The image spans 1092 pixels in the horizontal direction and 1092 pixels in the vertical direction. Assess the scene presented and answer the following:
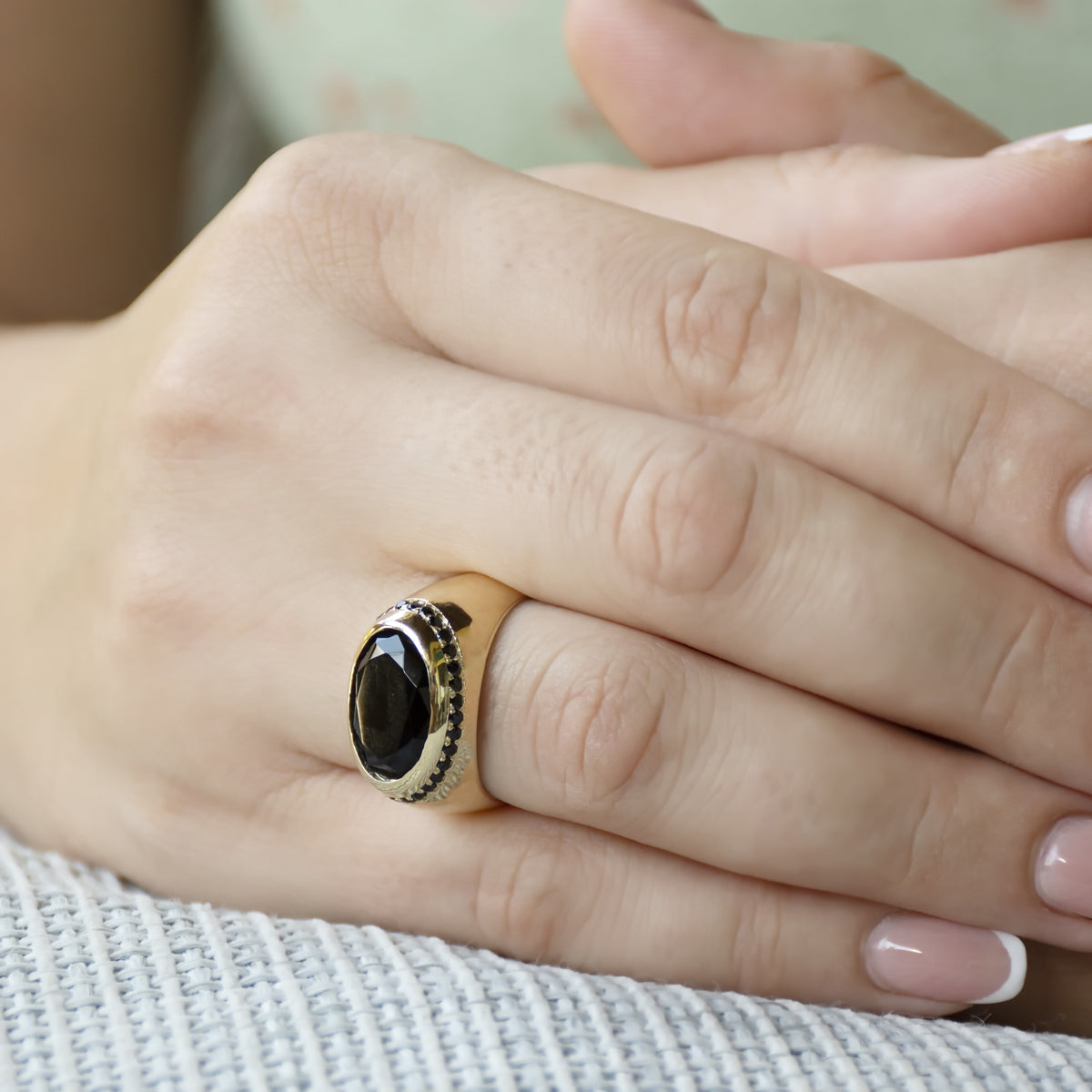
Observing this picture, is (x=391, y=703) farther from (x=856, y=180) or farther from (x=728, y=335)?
(x=856, y=180)

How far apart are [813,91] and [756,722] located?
0.43m

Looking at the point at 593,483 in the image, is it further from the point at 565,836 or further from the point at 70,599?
the point at 70,599

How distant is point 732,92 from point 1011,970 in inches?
20.0

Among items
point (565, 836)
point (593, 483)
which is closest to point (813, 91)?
point (593, 483)

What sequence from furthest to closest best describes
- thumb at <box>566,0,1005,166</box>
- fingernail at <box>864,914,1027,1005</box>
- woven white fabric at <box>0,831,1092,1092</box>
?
thumb at <box>566,0,1005,166</box>
fingernail at <box>864,914,1027,1005</box>
woven white fabric at <box>0,831,1092,1092</box>

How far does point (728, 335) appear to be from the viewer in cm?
45

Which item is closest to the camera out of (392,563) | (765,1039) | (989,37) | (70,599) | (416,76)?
(765,1039)

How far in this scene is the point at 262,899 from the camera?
532 millimetres

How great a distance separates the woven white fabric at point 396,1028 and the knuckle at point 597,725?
0.23 feet

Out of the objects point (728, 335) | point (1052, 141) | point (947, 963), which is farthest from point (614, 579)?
point (1052, 141)

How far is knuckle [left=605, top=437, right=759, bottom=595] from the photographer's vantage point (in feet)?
1.39

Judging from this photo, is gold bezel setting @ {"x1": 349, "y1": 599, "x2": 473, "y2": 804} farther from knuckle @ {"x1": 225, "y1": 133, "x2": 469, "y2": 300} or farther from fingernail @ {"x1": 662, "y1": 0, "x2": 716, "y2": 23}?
fingernail @ {"x1": 662, "y1": 0, "x2": 716, "y2": 23}

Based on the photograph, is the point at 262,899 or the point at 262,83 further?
the point at 262,83

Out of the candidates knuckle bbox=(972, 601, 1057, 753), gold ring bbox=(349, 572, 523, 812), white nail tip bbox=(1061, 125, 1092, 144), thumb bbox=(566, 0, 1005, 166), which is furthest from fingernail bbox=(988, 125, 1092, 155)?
gold ring bbox=(349, 572, 523, 812)
